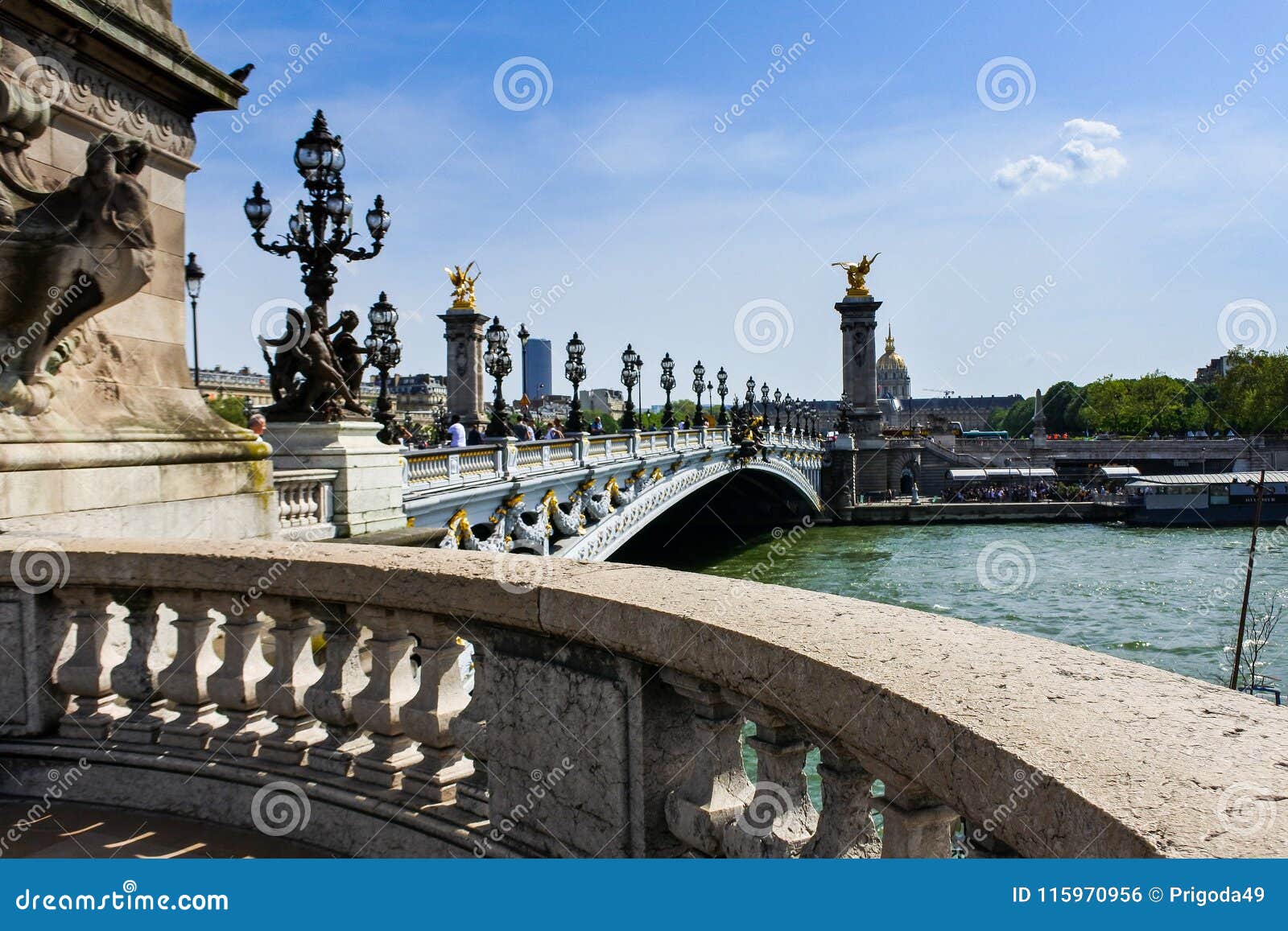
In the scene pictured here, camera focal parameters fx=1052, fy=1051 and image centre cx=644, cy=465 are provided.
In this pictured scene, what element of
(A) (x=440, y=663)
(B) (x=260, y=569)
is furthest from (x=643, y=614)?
(B) (x=260, y=569)

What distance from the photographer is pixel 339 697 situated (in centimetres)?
332

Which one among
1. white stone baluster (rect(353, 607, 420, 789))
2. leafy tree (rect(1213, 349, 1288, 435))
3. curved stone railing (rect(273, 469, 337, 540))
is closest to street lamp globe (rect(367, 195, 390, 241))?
curved stone railing (rect(273, 469, 337, 540))

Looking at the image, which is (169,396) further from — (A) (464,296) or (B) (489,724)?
(A) (464,296)

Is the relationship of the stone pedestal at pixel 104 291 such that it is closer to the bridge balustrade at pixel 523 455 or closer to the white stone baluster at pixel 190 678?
the white stone baluster at pixel 190 678

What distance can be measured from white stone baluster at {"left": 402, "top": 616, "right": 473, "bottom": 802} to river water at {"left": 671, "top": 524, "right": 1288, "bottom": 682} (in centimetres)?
1534

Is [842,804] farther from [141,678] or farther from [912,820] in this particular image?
[141,678]

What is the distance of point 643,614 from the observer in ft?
7.98

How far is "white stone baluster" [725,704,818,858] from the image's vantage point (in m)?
2.25

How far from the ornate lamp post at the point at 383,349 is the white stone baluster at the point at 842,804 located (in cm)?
1362

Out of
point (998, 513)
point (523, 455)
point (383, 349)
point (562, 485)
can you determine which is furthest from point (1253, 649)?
point (998, 513)

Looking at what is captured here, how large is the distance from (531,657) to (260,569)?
1137 mm

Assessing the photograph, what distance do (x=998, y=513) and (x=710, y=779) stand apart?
5807cm

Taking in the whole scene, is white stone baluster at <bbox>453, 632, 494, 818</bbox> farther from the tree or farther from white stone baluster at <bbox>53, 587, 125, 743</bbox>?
the tree

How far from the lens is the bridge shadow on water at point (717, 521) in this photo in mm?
39875
